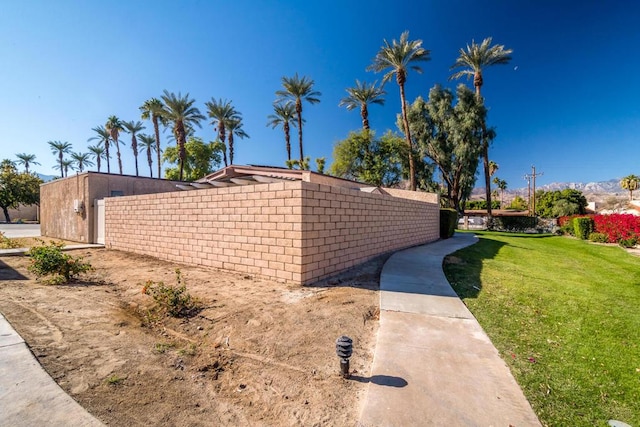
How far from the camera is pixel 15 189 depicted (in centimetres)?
3347

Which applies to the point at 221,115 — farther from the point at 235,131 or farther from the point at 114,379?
the point at 114,379

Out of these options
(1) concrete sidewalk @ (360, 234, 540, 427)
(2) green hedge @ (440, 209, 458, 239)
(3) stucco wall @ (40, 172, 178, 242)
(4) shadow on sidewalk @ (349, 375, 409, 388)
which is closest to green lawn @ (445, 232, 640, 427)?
(1) concrete sidewalk @ (360, 234, 540, 427)

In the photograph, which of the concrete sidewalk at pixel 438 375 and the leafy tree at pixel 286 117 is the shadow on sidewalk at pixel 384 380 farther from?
the leafy tree at pixel 286 117

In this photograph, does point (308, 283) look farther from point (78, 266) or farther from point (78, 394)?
point (78, 266)

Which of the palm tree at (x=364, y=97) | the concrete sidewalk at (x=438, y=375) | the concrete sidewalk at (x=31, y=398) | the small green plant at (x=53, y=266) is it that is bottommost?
the concrete sidewalk at (x=438, y=375)

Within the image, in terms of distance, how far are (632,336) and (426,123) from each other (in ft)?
89.7

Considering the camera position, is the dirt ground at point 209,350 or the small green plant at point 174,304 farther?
the small green plant at point 174,304

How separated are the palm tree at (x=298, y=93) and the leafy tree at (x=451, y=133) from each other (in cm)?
1106

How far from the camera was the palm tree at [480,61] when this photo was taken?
24.1m

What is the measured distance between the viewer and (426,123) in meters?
27.8

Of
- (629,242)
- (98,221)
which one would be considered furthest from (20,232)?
(629,242)

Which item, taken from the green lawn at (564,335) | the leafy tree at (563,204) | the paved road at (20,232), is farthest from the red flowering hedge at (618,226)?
the paved road at (20,232)

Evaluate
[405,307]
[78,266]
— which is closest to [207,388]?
[405,307]

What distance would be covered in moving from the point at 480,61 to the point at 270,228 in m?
28.9
